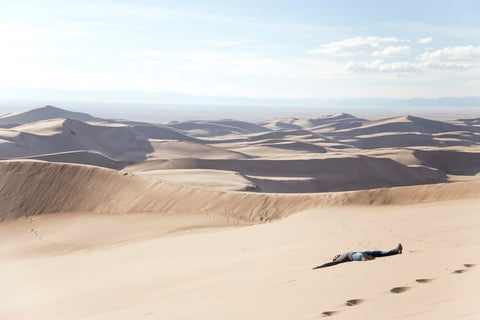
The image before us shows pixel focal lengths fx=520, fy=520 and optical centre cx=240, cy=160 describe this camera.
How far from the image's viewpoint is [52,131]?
59.2 meters

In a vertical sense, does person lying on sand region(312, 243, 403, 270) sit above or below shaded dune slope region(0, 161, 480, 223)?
above

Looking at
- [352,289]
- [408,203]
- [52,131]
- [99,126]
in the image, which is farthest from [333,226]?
[99,126]

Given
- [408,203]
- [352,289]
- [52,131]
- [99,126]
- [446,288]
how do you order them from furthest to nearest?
[99,126]
[52,131]
[408,203]
[352,289]
[446,288]

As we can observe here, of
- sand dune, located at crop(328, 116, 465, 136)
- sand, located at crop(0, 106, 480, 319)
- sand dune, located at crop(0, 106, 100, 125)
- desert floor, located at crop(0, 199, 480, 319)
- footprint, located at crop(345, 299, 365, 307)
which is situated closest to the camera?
footprint, located at crop(345, 299, 365, 307)

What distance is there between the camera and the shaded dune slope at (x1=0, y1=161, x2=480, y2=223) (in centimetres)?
1714

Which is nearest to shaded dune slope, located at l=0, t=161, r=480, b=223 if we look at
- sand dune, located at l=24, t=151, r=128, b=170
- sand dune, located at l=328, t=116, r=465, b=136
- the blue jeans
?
the blue jeans

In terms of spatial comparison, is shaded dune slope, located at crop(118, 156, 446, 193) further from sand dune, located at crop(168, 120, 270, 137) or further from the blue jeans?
sand dune, located at crop(168, 120, 270, 137)

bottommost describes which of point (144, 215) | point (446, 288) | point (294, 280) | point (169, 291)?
point (144, 215)

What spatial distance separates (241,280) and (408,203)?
10.2m

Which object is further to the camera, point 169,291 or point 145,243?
point 145,243

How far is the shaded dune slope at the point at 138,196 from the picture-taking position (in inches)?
675

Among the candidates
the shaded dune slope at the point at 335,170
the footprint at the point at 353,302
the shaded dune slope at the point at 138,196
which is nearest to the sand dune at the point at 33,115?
the shaded dune slope at the point at 335,170

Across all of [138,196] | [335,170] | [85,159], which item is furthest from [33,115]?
[138,196]

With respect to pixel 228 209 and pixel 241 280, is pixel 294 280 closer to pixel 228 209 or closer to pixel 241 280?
pixel 241 280
